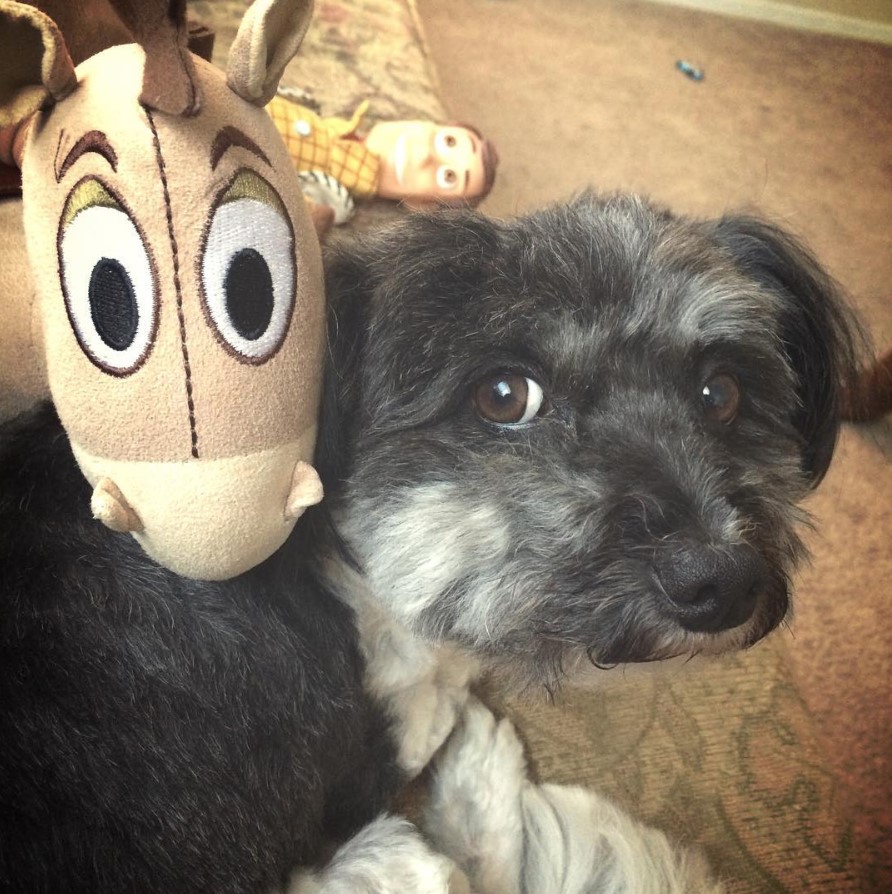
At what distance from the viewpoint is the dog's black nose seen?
58cm

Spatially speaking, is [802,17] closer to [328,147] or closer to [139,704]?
[328,147]

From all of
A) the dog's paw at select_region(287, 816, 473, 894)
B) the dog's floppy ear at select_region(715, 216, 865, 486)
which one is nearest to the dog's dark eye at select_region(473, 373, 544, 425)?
the dog's floppy ear at select_region(715, 216, 865, 486)

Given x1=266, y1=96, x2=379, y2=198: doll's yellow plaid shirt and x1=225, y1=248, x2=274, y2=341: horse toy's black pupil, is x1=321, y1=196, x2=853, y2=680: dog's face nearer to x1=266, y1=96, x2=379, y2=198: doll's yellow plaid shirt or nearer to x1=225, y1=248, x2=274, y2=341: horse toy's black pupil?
x1=225, y1=248, x2=274, y2=341: horse toy's black pupil

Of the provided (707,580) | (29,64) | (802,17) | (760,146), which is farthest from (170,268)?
(802,17)

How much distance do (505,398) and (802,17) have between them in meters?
3.51

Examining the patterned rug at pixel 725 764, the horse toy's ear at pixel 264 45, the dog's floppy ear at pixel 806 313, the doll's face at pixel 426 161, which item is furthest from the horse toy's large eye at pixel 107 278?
the doll's face at pixel 426 161

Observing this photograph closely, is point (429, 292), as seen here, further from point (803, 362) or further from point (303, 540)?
point (803, 362)

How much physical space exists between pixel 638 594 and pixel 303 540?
0.30 metres

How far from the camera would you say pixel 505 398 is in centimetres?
70

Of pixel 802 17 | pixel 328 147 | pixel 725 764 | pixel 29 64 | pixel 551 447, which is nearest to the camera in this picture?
pixel 29 64

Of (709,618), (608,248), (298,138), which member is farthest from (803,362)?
(298,138)

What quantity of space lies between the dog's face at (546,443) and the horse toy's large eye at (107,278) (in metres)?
0.19

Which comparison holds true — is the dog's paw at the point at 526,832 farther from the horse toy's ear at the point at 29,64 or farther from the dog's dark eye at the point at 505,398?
the horse toy's ear at the point at 29,64

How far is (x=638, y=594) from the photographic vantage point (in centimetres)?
59
